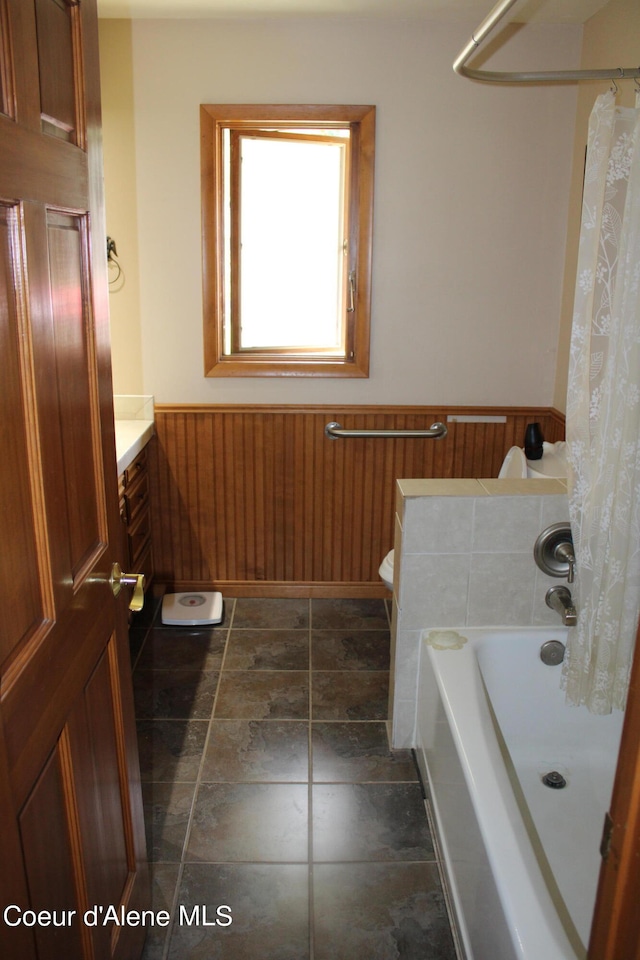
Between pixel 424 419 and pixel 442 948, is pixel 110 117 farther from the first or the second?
pixel 442 948

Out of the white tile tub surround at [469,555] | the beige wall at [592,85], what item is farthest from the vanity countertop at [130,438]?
the beige wall at [592,85]

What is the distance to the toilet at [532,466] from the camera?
8.76ft

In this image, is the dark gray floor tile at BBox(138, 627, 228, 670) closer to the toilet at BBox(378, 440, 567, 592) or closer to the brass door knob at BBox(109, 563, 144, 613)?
the toilet at BBox(378, 440, 567, 592)

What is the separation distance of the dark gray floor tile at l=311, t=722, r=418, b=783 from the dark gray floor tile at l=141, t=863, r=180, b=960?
524 millimetres

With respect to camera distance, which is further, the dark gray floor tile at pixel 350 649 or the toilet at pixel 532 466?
the dark gray floor tile at pixel 350 649

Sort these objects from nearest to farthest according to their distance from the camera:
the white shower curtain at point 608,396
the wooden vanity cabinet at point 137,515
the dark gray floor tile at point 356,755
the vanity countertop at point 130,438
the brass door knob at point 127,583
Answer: the brass door knob at point 127,583, the white shower curtain at point 608,396, the dark gray floor tile at point 356,755, the vanity countertop at point 130,438, the wooden vanity cabinet at point 137,515

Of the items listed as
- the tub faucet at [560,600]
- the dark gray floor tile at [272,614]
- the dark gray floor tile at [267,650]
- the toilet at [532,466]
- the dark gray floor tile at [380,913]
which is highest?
the toilet at [532,466]

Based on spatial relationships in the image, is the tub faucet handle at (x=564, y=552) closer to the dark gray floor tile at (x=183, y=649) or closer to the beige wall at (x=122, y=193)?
the dark gray floor tile at (x=183, y=649)

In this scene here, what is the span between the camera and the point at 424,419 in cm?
338

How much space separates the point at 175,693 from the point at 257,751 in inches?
18.2

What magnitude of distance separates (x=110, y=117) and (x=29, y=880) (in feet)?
9.44

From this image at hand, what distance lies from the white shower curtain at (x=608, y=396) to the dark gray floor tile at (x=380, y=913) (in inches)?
27.5

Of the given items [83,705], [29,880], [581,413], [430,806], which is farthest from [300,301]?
[29,880]

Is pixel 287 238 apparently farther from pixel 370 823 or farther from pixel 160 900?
pixel 160 900
